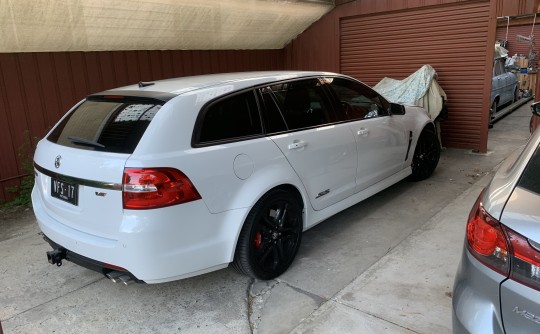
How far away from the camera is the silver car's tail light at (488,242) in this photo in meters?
1.68

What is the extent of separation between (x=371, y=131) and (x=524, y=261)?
2.88 metres

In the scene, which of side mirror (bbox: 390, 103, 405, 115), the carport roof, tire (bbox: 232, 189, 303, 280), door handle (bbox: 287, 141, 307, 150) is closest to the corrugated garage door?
the carport roof

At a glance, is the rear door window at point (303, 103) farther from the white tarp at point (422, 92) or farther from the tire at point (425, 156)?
the white tarp at point (422, 92)

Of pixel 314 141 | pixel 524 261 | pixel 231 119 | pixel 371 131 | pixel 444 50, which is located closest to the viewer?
pixel 524 261

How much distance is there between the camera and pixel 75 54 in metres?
5.90

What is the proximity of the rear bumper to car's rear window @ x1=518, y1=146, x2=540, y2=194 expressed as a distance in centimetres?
37

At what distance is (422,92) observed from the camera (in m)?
6.87

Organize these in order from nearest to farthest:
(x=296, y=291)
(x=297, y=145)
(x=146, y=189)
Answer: (x=146, y=189) < (x=296, y=291) < (x=297, y=145)

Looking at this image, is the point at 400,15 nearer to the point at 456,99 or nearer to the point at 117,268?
the point at 456,99

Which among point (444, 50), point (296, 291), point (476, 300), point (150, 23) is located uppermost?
point (150, 23)

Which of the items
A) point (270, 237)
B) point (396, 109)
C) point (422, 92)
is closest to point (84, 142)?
point (270, 237)

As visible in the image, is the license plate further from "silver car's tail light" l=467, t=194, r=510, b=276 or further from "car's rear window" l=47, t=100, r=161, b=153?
"silver car's tail light" l=467, t=194, r=510, b=276

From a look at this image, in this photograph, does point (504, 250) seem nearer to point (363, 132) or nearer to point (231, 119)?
point (231, 119)

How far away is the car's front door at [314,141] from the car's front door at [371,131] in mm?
167
